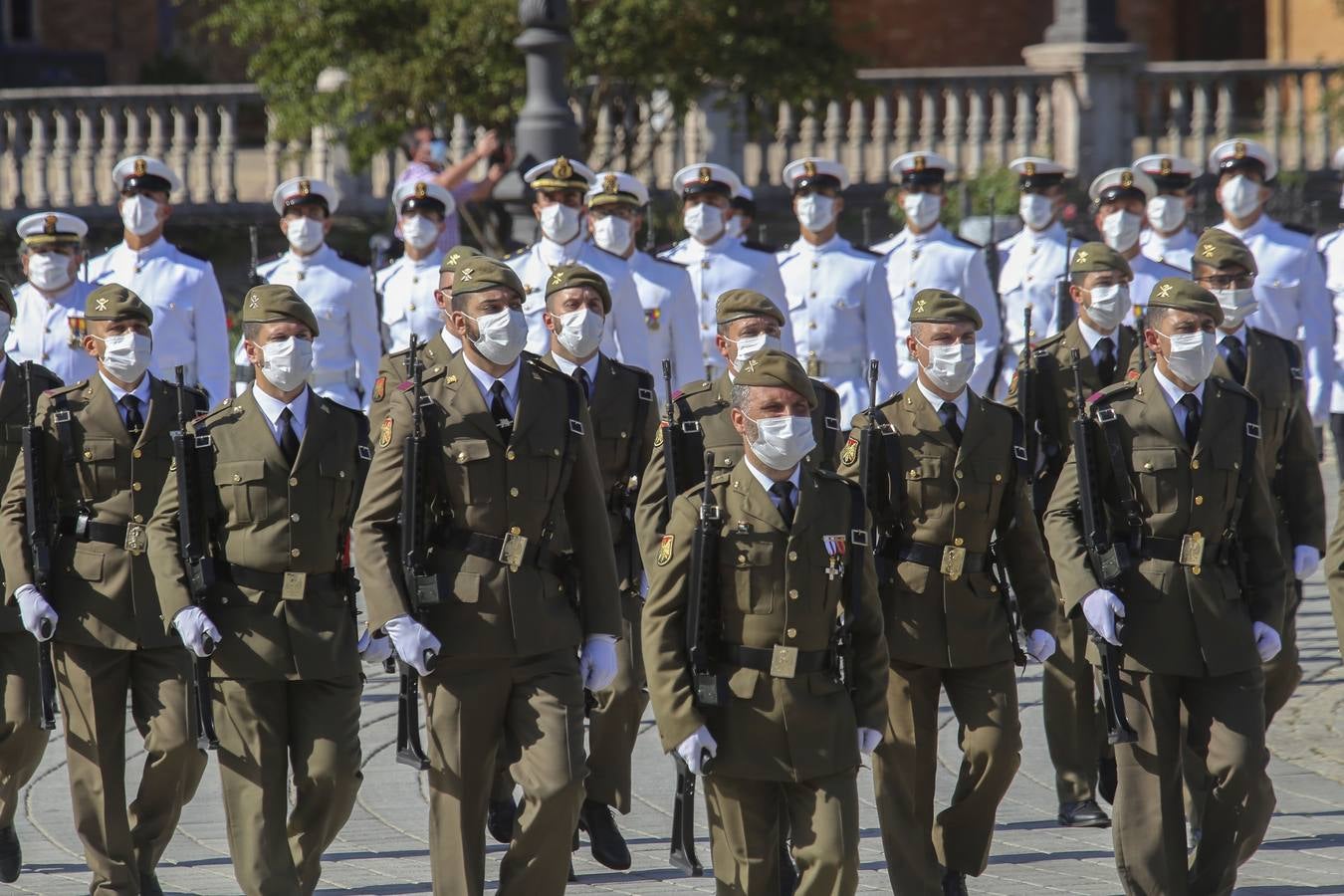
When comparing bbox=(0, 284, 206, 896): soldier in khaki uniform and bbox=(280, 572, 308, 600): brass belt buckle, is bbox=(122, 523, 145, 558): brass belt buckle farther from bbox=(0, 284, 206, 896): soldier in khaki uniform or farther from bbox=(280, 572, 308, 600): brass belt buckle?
bbox=(280, 572, 308, 600): brass belt buckle

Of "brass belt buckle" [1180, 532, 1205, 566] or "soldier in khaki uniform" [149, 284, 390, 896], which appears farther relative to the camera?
"brass belt buckle" [1180, 532, 1205, 566]

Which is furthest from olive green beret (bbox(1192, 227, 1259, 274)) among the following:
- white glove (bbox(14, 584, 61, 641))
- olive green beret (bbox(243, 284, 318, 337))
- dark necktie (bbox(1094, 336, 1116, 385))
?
white glove (bbox(14, 584, 61, 641))

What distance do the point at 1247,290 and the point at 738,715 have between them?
349 cm

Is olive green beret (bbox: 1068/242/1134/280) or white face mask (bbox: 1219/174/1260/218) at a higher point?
white face mask (bbox: 1219/174/1260/218)

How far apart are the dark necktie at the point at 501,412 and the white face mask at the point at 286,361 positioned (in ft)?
1.95

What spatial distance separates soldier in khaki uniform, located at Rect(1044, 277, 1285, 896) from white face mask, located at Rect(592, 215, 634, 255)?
3923 millimetres

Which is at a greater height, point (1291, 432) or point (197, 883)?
point (1291, 432)

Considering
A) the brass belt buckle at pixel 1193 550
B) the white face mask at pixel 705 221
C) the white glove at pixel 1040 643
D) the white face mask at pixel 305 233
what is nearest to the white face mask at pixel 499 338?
the white glove at pixel 1040 643

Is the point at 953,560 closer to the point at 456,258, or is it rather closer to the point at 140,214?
the point at 456,258

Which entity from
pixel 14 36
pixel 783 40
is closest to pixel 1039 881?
pixel 783 40

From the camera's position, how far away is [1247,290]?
873cm

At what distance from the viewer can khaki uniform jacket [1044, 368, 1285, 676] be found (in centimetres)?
691

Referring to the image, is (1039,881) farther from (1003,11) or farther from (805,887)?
(1003,11)

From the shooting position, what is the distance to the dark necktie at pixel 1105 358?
8.90 metres
